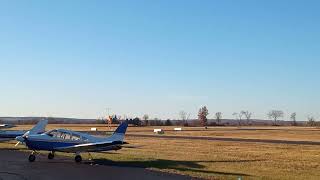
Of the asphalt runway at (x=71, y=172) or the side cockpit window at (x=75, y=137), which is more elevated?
the side cockpit window at (x=75, y=137)

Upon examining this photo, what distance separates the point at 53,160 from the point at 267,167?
13.0m

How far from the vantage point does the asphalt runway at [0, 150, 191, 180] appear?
21.4 m

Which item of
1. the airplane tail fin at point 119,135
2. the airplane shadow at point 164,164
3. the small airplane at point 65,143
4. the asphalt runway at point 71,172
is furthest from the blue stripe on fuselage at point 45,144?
the airplane tail fin at point 119,135

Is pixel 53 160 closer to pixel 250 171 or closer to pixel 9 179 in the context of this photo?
pixel 9 179

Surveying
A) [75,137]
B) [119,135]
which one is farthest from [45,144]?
[119,135]

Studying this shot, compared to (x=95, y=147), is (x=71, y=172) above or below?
below

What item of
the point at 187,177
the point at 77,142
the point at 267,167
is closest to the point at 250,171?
the point at 267,167

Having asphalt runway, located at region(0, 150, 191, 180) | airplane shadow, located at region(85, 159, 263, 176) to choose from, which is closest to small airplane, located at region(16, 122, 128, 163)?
airplane shadow, located at region(85, 159, 263, 176)

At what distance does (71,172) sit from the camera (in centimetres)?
2370

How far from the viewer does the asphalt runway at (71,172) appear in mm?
21375

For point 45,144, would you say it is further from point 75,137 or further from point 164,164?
point 164,164

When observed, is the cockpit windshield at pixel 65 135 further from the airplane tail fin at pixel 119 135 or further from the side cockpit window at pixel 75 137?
the airplane tail fin at pixel 119 135

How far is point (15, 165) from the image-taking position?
27281mm

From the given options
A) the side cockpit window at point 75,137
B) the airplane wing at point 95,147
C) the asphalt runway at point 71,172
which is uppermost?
the side cockpit window at point 75,137
